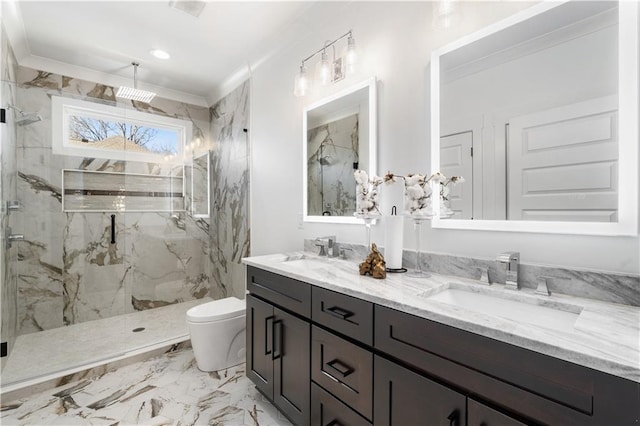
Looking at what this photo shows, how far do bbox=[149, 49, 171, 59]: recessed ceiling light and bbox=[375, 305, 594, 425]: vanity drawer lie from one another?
291cm

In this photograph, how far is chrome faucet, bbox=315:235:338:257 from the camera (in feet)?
6.37

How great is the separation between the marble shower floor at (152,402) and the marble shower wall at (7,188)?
2.08ft

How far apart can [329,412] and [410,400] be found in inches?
18.9

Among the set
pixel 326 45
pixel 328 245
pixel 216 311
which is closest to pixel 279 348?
pixel 328 245

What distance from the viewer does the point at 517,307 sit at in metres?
1.06

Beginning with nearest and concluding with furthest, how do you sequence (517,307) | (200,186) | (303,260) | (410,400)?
(410,400) → (517,307) → (303,260) → (200,186)

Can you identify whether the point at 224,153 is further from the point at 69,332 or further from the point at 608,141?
the point at 608,141

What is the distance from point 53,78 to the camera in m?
2.82

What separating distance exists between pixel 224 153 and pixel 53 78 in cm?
167

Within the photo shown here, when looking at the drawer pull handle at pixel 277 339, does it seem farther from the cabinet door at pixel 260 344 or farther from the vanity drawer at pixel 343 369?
the vanity drawer at pixel 343 369

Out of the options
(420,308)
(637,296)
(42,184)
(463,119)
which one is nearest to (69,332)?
(42,184)

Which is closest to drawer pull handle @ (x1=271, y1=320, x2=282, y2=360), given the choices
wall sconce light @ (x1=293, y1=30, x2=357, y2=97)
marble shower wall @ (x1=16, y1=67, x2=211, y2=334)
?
wall sconce light @ (x1=293, y1=30, x2=357, y2=97)

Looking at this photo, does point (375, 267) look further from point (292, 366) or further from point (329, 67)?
point (329, 67)

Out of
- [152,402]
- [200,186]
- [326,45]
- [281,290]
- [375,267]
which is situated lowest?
[152,402]
